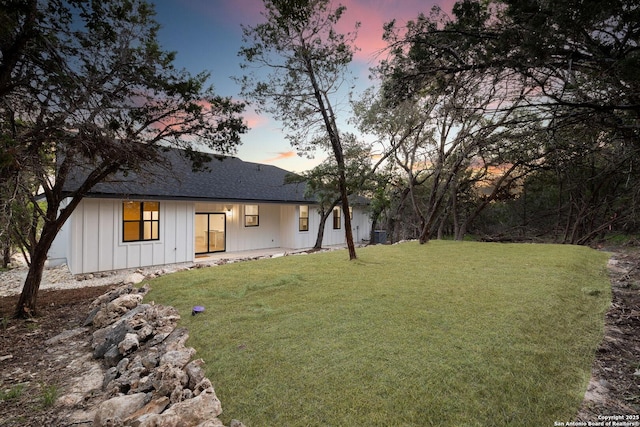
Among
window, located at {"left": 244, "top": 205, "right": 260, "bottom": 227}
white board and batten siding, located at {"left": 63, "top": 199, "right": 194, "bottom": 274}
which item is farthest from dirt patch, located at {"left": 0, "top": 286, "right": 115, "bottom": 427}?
window, located at {"left": 244, "top": 205, "right": 260, "bottom": 227}

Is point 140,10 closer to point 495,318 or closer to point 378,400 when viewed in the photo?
point 378,400

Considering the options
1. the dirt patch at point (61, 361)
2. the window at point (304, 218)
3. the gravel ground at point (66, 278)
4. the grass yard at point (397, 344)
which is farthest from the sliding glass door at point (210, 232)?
the grass yard at point (397, 344)

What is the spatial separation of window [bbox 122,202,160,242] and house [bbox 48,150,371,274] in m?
0.03

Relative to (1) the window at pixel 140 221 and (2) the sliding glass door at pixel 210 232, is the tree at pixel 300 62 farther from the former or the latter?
(2) the sliding glass door at pixel 210 232

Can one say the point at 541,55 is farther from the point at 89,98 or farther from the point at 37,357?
the point at 37,357

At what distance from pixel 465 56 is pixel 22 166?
4938mm

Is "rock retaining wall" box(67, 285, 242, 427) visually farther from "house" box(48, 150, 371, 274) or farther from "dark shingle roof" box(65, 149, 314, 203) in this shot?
"dark shingle roof" box(65, 149, 314, 203)

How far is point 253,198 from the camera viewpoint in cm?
1216

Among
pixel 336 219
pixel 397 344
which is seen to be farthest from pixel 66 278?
pixel 336 219

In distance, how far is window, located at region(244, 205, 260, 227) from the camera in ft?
44.1

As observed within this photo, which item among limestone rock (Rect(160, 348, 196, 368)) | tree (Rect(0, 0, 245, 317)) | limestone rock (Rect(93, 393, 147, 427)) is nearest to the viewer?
limestone rock (Rect(93, 393, 147, 427))

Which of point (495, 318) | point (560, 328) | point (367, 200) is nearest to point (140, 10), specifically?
point (495, 318)

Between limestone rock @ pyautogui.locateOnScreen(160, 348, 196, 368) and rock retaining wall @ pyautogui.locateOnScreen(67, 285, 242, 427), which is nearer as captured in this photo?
rock retaining wall @ pyautogui.locateOnScreen(67, 285, 242, 427)

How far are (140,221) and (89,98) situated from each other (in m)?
7.07
